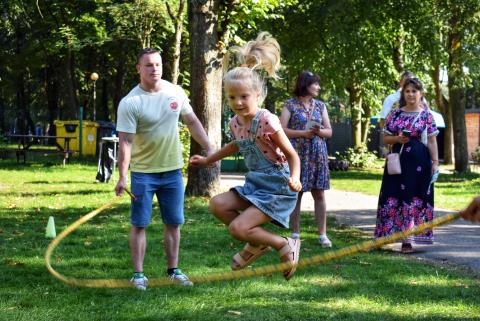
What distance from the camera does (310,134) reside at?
27.9 feet

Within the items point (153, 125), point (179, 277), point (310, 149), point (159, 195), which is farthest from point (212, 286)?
point (310, 149)

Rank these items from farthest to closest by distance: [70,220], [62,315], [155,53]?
[70,220]
[155,53]
[62,315]

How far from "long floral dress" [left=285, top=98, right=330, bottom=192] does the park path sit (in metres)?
1.20

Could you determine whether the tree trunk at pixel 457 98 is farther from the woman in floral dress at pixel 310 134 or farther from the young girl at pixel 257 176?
the young girl at pixel 257 176

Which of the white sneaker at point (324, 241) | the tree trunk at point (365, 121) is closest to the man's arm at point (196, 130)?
the white sneaker at point (324, 241)

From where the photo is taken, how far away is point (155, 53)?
6.26m

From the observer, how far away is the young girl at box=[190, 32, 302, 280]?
5.47 metres

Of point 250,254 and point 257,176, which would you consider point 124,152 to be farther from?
point 250,254

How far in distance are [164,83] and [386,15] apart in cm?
2087

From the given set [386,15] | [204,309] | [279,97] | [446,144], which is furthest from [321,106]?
[279,97]

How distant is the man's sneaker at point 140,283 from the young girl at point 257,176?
0.92 meters

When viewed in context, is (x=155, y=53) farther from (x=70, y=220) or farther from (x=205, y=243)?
(x=70, y=220)

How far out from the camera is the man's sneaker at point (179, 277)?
635cm

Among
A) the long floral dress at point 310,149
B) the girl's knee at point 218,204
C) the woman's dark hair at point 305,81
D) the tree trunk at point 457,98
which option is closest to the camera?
the girl's knee at point 218,204
